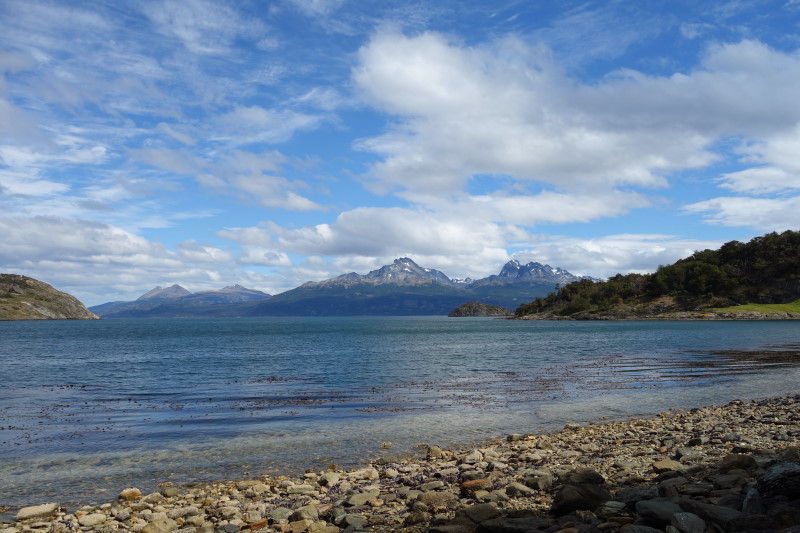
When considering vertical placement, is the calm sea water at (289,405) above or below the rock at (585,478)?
below

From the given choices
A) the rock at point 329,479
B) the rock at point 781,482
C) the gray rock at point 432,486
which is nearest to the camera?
the rock at point 781,482

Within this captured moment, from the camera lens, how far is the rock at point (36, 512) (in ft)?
55.7

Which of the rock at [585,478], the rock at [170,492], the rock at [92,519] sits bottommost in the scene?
the rock at [170,492]

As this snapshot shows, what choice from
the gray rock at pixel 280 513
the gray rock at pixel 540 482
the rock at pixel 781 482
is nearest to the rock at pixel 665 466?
the gray rock at pixel 540 482

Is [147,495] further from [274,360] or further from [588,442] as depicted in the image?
[274,360]

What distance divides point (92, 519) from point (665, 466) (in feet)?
61.6

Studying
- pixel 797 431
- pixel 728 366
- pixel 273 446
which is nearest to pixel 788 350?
pixel 728 366

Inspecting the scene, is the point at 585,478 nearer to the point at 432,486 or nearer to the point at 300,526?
the point at 432,486

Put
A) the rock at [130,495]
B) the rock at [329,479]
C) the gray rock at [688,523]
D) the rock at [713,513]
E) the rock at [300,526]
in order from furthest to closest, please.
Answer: the rock at [329,479] → the rock at [130,495] → the rock at [300,526] → the rock at [713,513] → the gray rock at [688,523]

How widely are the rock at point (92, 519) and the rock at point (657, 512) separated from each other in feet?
51.0

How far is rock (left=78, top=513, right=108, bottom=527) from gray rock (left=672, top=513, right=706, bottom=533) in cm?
1612

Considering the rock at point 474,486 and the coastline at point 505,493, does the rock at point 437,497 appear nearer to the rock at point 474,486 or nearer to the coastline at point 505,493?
the coastline at point 505,493

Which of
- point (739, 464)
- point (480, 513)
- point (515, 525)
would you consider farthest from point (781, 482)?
point (480, 513)

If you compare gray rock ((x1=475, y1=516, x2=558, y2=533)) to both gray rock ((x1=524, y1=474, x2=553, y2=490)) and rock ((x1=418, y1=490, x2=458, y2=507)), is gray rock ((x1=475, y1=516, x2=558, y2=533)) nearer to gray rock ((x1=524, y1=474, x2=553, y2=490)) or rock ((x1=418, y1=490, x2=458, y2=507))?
rock ((x1=418, y1=490, x2=458, y2=507))
